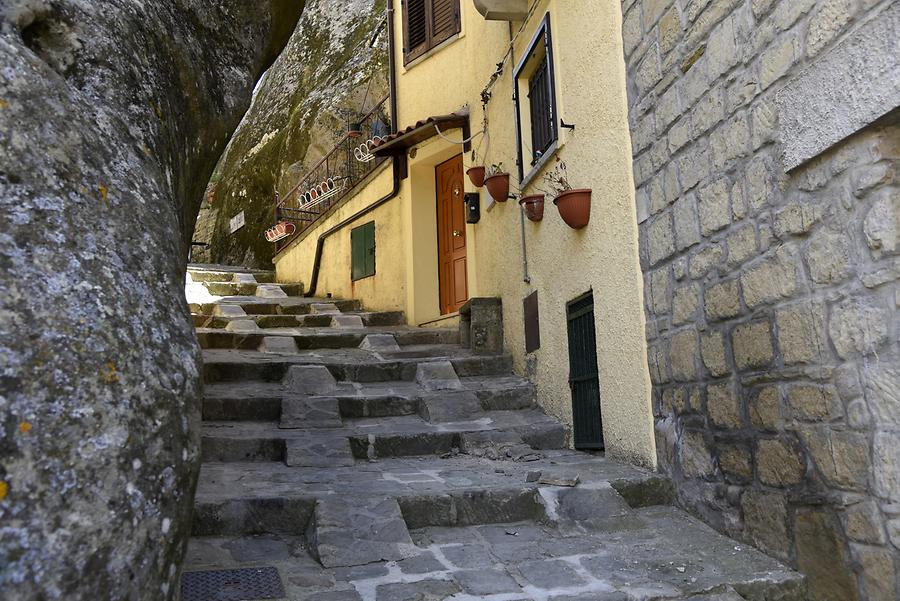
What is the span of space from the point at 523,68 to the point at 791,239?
3696 millimetres

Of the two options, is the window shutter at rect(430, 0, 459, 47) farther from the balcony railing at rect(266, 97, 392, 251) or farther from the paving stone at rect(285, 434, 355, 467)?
the paving stone at rect(285, 434, 355, 467)

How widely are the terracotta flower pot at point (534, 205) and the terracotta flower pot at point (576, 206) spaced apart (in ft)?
2.57

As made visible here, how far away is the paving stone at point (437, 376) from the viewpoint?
5.93 m

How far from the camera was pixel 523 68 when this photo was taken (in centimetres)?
601

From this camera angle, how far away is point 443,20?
893 centimetres

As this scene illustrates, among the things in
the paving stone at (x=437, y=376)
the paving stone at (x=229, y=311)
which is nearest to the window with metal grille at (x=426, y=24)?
the paving stone at (x=229, y=311)

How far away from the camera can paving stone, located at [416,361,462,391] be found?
5.93 m

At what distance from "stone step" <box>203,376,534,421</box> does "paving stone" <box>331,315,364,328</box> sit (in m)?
2.26

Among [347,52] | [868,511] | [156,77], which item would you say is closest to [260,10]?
[156,77]

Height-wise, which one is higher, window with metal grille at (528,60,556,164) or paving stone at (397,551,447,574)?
window with metal grille at (528,60,556,164)

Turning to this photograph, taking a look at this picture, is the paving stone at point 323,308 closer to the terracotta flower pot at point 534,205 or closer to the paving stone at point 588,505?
the terracotta flower pot at point 534,205

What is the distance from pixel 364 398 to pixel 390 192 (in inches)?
175

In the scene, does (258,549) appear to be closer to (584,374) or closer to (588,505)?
(588,505)

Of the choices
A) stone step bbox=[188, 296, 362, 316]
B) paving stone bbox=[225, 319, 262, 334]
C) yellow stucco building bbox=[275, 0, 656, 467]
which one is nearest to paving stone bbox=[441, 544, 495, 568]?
yellow stucco building bbox=[275, 0, 656, 467]
